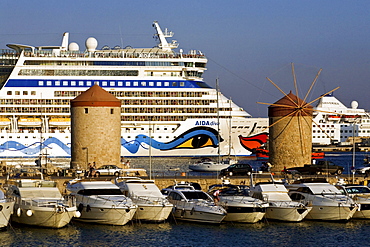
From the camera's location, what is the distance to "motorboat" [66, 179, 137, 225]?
1174 inches

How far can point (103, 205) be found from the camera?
30.0m

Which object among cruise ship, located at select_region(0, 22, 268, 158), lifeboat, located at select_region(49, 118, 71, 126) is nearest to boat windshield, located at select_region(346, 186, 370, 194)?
cruise ship, located at select_region(0, 22, 268, 158)

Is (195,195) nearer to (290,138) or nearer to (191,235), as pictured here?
(191,235)

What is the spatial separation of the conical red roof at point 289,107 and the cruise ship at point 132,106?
28.2 metres

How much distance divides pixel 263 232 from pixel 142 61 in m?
51.5

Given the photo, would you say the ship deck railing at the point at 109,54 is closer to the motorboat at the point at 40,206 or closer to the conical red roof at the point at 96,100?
the conical red roof at the point at 96,100

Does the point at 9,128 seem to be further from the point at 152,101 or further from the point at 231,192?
the point at 231,192

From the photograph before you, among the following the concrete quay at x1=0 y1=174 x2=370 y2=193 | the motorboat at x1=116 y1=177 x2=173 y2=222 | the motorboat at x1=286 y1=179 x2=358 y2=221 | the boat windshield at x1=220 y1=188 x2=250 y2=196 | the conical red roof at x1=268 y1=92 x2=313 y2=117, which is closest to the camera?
the motorboat at x1=116 y1=177 x2=173 y2=222

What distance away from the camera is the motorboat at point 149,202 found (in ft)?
101

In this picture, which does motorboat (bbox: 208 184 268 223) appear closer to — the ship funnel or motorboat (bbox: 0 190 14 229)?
motorboat (bbox: 0 190 14 229)

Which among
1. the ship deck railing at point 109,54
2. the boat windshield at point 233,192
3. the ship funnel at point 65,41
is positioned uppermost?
the ship funnel at point 65,41

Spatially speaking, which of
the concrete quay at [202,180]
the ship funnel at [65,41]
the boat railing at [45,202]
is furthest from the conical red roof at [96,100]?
the ship funnel at [65,41]

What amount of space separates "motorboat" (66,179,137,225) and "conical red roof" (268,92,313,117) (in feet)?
60.3

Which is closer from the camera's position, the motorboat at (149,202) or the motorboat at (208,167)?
the motorboat at (149,202)
